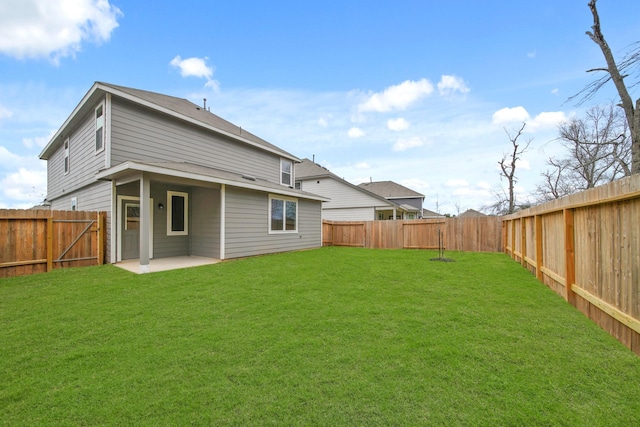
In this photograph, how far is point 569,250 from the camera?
159 inches

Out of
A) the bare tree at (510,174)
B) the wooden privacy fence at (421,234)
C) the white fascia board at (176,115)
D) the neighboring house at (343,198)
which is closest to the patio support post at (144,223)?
the white fascia board at (176,115)

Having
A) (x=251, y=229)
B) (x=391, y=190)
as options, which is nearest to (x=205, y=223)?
(x=251, y=229)

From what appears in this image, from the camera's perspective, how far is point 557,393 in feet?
6.95

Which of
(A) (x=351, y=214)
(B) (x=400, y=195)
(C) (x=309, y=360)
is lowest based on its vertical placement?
(C) (x=309, y=360)

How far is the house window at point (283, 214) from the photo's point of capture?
35.7ft

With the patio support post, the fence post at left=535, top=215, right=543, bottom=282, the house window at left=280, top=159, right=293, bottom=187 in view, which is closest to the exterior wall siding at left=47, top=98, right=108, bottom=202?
the patio support post

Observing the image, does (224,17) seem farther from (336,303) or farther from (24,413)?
(24,413)

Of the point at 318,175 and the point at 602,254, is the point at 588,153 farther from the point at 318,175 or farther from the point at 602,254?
the point at 602,254

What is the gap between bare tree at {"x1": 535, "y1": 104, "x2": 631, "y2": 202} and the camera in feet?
48.6

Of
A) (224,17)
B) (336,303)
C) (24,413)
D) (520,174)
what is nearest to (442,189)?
(520,174)

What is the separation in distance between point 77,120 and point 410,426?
13161 mm

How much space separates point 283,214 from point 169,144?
4.76 m

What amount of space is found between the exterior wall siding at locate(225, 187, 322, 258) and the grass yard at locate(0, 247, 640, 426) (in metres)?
4.21

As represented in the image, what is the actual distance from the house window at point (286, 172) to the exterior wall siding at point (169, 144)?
4.90 ft
